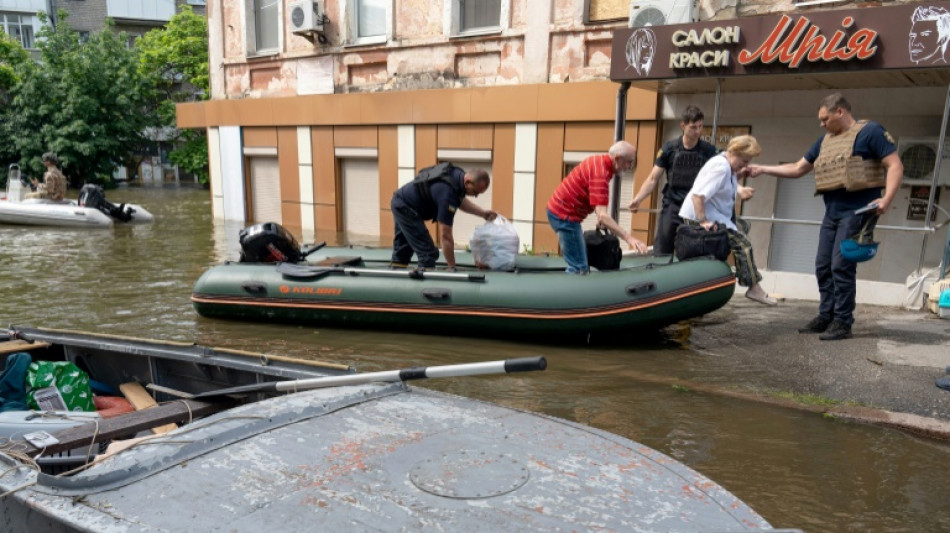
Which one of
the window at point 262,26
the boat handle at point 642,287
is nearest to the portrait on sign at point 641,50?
the boat handle at point 642,287

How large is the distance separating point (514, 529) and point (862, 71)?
22.7 ft

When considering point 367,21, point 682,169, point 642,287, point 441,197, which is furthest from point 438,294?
point 367,21

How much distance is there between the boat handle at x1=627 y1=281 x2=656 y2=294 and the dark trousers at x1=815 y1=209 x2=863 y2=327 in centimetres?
141

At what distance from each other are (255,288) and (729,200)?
4.92 meters

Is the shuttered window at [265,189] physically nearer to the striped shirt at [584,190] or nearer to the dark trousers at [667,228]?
the dark trousers at [667,228]

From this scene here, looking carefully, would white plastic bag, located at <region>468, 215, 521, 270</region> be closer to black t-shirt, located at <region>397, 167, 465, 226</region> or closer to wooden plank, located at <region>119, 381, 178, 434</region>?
black t-shirt, located at <region>397, 167, 465, 226</region>

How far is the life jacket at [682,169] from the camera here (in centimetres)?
665

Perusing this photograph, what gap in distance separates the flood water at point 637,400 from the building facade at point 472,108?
3.69 meters

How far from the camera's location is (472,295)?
6453mm

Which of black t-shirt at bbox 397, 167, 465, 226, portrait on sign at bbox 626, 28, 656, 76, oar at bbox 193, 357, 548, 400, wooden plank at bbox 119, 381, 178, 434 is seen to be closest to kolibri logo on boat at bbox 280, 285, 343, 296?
black t-shirt at bbox 397, 167, 465, 226

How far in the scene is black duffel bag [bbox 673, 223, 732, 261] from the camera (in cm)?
600

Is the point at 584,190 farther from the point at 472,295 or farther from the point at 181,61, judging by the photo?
the point at 181,61

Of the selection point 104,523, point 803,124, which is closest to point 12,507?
point 104,523

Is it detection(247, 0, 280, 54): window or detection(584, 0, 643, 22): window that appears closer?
detection(584, 0, 643, 22): window
